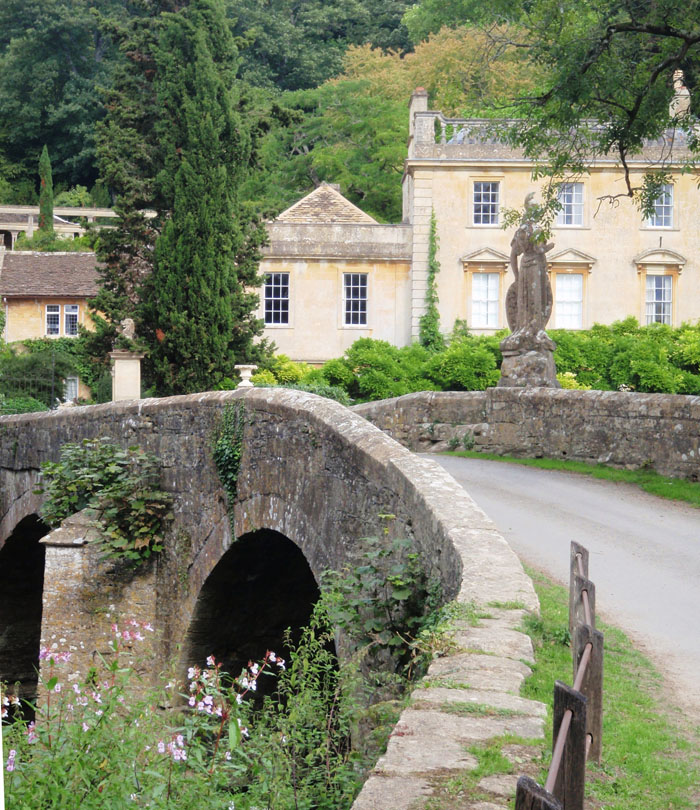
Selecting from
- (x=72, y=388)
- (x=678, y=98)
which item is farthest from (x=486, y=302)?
(x=678, y=98)

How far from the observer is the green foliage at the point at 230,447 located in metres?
10.1

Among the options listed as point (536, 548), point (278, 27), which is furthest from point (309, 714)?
point (278, 27)

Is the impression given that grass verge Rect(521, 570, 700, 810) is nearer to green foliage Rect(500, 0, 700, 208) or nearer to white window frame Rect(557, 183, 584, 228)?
green foliage Rect(500, 0, 700, 208)

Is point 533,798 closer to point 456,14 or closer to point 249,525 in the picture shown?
point 249,525

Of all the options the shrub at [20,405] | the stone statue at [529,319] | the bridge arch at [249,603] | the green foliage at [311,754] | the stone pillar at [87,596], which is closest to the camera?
the green foliage at [311,754]

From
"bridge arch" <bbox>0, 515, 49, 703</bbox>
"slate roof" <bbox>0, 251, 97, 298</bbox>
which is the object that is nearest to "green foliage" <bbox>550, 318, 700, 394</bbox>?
"bridge arch" <bbox>0, 515, 49, 703</bbox>

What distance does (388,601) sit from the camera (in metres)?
6.22

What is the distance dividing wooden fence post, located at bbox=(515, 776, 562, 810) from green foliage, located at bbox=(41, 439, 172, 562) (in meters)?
8.99

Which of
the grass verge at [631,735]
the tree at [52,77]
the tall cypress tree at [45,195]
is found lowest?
the grass verge at [631,735]

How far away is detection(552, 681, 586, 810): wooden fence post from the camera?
2.98m

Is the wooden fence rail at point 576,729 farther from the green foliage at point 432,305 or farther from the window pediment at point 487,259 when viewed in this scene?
the window pediment at point 487,259

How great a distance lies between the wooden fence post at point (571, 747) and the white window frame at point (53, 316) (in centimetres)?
→ 4009

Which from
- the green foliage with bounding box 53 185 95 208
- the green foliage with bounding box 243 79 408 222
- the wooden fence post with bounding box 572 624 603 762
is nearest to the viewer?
the wooden fence post with bounding box 572 624 603 762

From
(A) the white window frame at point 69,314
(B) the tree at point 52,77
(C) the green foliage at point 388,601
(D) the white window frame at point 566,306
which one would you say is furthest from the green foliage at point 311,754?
(B) the tree at point 52,77
